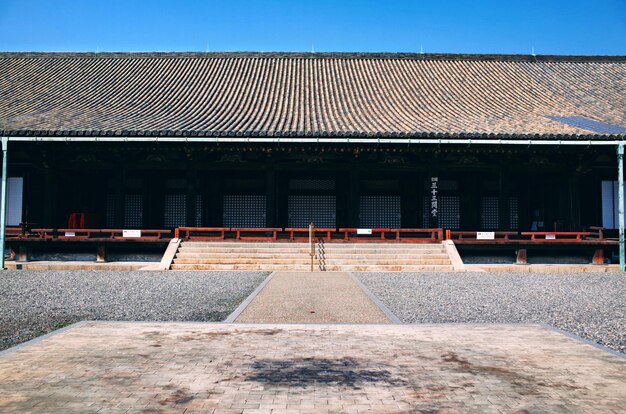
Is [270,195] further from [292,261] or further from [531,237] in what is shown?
[531,237]

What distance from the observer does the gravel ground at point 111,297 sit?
586cm

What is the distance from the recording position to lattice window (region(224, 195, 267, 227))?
1527 cm

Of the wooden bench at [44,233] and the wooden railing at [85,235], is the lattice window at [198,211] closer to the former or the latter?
the wooden railing at [85,235]

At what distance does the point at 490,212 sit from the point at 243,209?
859 cm

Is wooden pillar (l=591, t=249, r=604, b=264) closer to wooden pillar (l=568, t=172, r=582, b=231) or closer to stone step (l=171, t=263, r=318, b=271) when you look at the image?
A: wooden pillar (l=568, t=172, r=582, b=231)

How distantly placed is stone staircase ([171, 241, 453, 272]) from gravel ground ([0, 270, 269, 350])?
95 centimetres

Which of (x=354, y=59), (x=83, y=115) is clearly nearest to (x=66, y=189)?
(x=83, y=115)

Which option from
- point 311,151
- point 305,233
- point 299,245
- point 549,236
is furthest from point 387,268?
point 549,236

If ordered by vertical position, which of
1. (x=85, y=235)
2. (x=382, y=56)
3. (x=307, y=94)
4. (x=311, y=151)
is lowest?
(x=85, y=235)

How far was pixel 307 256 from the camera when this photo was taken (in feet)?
40.5

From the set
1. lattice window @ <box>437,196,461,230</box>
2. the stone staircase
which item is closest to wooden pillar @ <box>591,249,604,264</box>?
lattice window @ <box>437,196,461,230</box>

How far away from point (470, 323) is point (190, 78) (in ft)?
54.9

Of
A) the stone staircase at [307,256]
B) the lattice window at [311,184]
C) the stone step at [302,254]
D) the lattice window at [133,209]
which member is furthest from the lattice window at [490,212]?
the lattice window at [133,209]

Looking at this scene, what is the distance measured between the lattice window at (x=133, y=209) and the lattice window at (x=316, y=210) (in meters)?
5.15
